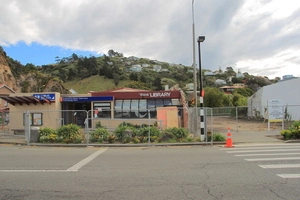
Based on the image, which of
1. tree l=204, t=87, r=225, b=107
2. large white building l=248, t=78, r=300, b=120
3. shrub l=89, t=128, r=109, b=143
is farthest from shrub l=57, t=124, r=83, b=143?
tree l=204, t=87, r=225, b=107

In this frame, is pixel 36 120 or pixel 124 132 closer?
pixel 124 132

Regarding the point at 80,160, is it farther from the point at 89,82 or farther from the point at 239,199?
the point at 89,82

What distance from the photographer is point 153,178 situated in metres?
7.25

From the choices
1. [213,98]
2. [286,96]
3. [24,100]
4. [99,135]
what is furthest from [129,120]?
[213,98]

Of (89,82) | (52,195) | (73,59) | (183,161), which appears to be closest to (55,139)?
(183,161)

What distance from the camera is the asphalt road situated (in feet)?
19.3

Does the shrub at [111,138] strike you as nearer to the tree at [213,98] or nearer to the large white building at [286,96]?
the large white building at [286,96]

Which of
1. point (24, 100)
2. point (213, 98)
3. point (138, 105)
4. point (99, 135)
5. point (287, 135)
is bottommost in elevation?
point (287, 135)

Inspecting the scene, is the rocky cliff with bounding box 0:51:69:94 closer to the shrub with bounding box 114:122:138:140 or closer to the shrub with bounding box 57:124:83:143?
the shrub with bounding box 57:124:83:143

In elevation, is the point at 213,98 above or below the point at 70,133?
above

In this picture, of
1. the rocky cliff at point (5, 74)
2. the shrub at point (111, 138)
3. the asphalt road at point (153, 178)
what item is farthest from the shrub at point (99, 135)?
the rocky cliff at point (5, 74)

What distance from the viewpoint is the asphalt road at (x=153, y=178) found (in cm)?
588

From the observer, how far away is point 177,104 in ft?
90.7

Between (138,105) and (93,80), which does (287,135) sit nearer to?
(138,105)
